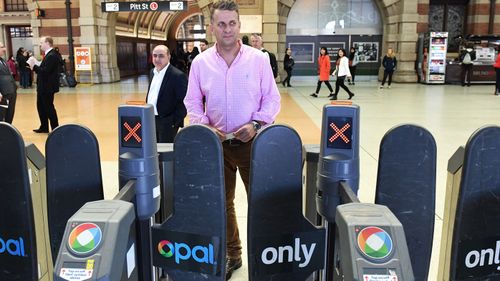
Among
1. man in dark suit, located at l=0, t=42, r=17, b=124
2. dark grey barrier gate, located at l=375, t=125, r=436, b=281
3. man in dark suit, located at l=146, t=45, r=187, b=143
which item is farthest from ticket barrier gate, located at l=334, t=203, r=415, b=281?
man in dark suit, located at l=0, t=42, r=17, b=124

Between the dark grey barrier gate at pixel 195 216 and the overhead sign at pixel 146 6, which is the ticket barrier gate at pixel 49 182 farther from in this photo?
the overhead sign at pixel 146 6

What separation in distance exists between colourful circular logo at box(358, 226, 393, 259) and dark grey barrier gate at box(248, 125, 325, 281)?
2.76 ft

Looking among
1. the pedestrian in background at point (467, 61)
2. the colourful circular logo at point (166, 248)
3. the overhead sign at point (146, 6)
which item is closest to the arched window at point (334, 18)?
the pedestrian in background at point (467, 61)

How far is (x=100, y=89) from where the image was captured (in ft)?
54.2

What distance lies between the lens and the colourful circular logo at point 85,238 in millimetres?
1541

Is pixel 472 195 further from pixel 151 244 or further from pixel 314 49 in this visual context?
pixel 314 49

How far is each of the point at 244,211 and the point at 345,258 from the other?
2997 mm

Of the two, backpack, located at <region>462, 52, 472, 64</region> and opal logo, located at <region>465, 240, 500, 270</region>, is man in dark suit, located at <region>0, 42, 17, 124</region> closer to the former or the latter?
opal logo, located at <region>465, 240, 500, 270</region>

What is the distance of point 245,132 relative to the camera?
282 centimetres

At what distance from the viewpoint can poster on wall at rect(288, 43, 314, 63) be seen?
20.1 meters

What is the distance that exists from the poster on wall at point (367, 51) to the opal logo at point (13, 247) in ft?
61.8

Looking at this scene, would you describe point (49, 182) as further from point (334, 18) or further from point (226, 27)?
point (334, 18)

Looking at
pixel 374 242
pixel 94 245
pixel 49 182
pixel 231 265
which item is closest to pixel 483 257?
pixel 374 242

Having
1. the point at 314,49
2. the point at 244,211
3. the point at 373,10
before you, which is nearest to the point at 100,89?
the point at 314,49
